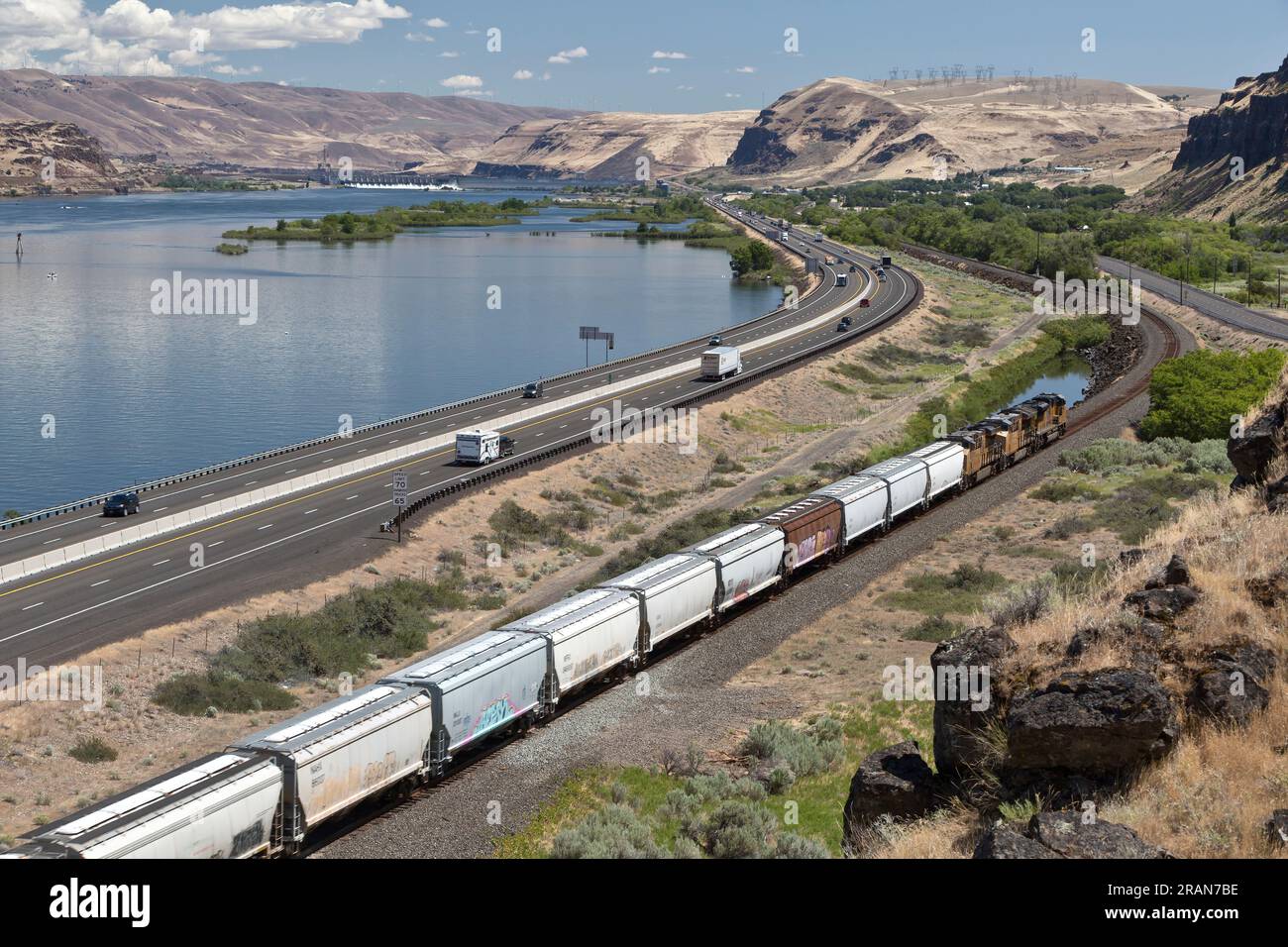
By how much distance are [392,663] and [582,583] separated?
402 inches

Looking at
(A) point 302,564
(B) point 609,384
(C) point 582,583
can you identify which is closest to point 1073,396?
(B) point 609,384

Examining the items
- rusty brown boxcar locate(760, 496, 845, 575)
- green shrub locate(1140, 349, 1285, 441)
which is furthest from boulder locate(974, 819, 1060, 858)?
green shrub locate(1140, 349, 1285, 441)

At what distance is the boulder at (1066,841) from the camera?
1289 cm

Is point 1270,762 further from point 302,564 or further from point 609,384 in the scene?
point 609,384

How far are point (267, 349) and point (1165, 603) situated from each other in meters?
115

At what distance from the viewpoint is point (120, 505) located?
2223 inches

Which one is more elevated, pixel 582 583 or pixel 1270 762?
pixel 1270 762

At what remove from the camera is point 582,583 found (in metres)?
51.8

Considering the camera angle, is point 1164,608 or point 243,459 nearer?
point 1164,608

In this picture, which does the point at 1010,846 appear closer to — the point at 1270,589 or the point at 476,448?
the point at 1270,589

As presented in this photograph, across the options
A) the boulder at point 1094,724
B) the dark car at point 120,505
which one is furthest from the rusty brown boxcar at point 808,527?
the dark car at point 120,505

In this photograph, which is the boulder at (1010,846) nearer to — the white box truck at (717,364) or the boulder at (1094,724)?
the boulder at (1094,724)

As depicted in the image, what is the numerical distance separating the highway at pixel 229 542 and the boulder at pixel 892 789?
1128 inches

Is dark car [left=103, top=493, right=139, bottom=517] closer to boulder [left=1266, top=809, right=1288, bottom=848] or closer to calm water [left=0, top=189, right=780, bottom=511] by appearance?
calm water [left=0, top=189, right=780, bottom=511]
